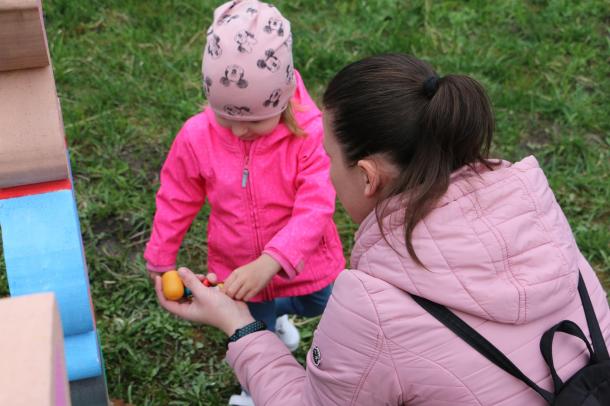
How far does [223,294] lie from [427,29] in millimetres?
2345

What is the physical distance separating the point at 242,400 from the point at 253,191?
28.8 inches

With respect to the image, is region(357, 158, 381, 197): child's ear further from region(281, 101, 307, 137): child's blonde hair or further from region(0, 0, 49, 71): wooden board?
region(0, 0, 49, 71): wooden board

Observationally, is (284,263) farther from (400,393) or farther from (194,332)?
(194,332)

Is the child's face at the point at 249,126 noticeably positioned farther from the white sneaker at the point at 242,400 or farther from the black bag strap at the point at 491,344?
the white sneaker at the point at 242,400

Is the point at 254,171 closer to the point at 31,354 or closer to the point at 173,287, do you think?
the point at 173,287

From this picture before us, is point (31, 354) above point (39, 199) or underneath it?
above

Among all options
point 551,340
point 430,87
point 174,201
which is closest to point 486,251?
point 551,340

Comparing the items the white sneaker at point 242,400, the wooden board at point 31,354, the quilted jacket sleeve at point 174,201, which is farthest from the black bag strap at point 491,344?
the white sneaker at point 242,400

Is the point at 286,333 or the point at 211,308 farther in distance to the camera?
the point at 286,333

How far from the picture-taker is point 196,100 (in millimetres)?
3135

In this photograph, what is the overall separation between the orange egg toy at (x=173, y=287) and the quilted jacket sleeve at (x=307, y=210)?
0.22m

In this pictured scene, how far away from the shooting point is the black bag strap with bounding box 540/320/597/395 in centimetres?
116

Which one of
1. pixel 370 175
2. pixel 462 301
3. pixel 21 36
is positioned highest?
pixel 21 36

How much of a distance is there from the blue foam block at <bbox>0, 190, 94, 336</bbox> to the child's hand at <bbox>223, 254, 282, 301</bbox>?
0.45m
